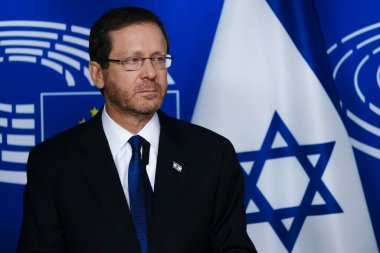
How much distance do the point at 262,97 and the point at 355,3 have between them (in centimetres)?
62

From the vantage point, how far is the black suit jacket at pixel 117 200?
75.2 inches

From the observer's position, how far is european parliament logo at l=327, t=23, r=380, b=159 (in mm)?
2928

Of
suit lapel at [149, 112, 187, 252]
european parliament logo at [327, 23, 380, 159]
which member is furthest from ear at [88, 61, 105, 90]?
european parliament logo at [327, 23, 380, 159]

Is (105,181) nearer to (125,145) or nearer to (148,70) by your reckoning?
(125,145)

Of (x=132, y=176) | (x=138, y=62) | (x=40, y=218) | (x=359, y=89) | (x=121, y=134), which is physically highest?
(x=138, y=62)

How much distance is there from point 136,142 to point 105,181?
0.15m

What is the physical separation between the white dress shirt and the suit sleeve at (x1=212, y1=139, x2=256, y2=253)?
0.21m

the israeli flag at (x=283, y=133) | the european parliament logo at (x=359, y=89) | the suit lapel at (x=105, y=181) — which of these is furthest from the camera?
the european parliament logo at (x=359, y=89)

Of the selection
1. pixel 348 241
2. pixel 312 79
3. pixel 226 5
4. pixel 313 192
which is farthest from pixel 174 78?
pixel 348 241

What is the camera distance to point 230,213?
200 cm

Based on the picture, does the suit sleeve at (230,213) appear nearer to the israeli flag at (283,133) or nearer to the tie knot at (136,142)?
the tie knot at (136,142)

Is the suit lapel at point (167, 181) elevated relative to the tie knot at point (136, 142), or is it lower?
lower

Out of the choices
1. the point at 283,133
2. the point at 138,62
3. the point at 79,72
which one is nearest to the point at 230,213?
the point at 138,62

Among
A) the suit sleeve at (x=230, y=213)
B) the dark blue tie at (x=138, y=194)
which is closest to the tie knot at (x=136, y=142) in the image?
the dark blue tie at (x=138, y=194)
